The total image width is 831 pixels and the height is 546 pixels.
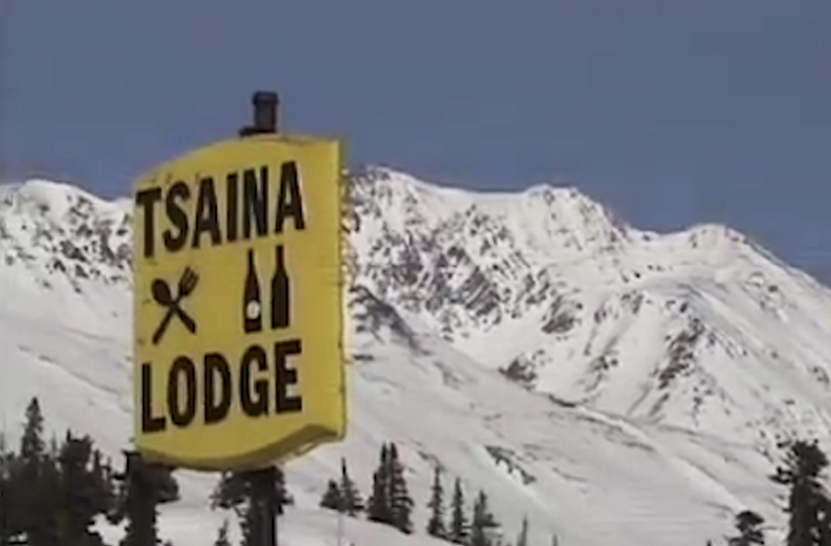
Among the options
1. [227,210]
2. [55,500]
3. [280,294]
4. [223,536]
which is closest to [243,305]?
[280,294]

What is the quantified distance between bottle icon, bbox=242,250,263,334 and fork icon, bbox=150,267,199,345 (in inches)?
7.8

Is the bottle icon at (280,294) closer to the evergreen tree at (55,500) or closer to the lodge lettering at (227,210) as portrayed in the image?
the lodge lettering at (227,210)

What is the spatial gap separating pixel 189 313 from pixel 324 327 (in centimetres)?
58

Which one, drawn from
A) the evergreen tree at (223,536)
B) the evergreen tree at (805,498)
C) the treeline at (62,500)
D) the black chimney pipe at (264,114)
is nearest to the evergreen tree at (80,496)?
the treeline at (62,500)

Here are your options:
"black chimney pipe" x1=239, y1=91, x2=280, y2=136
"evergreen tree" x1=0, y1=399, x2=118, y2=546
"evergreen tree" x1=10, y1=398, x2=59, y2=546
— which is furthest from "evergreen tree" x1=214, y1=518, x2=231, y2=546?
"black chimney pipe" x1=239, y1=91, x2=280, y2=136

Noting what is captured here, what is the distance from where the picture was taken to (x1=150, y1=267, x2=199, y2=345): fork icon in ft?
25.9

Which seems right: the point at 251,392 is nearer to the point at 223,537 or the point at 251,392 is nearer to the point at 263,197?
the point at 263,197

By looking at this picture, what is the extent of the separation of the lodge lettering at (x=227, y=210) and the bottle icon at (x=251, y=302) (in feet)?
0.33

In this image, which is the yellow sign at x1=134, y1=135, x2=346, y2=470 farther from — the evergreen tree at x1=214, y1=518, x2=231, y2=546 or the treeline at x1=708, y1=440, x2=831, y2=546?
the evergreen tree at x1=214, y1=518, x2=231, y2=546

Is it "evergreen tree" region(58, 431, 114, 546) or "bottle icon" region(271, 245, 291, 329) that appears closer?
"bottle icon" region(271, 245, 291, 329)

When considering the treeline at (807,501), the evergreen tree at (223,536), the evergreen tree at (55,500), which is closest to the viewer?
the evergreen tree at (55,500)

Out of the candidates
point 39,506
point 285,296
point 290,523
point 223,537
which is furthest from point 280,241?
point 290,523

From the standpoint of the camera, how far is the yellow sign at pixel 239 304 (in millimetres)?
7531

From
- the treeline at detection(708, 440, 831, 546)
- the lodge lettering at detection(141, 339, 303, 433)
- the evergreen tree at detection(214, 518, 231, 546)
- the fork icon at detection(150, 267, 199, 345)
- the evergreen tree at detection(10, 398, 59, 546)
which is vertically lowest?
the evergreen tree at detection(214, 518, 231, 546)
